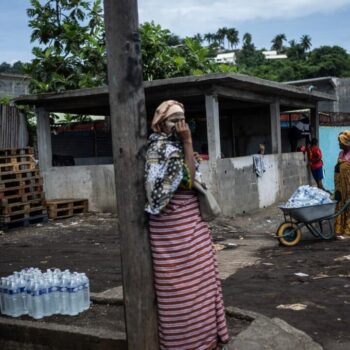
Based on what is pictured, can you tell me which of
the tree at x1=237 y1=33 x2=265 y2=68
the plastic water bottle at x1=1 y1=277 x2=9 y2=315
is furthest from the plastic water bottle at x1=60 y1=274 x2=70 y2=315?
the tree at x1=237 y1=33 x2=265 y2=68

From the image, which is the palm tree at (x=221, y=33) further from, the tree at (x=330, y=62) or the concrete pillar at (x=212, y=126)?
the concrete pillar at (x=212, y=126)

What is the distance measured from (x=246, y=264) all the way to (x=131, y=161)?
4540mm

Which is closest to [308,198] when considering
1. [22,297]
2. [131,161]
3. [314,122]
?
[22,297]

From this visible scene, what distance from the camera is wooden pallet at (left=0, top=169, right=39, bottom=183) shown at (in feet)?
38.6

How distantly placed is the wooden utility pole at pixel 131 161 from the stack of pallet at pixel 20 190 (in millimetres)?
8582

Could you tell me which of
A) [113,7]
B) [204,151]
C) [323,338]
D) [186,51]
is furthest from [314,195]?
[186,51]

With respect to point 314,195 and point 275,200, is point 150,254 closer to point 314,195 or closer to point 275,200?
point 314,195

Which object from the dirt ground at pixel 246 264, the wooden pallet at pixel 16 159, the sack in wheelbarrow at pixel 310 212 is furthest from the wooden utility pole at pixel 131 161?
the wooden pallet at pixel 16 159

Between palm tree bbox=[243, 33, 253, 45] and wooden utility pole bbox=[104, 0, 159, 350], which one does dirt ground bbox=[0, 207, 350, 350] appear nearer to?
wooden utility pole bbox=[104, 0, 159, 350]

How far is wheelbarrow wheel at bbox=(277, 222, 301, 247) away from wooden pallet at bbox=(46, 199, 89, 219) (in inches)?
227

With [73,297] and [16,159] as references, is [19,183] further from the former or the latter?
[73,297]

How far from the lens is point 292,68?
5344cm

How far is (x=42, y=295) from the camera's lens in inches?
182

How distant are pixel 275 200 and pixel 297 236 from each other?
5.54 metres
